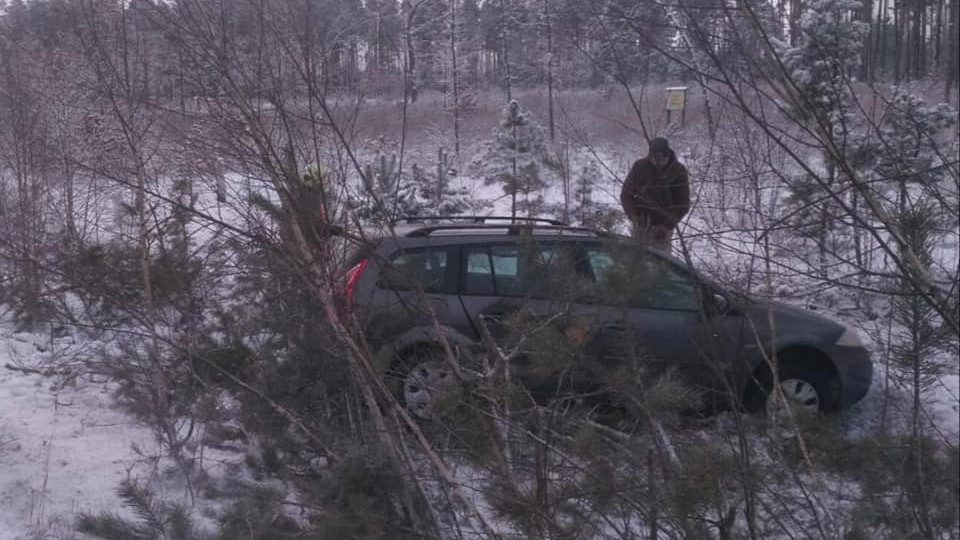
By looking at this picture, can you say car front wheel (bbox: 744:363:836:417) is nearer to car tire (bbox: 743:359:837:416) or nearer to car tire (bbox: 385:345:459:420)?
car tire (bbox: 743:359:837:416)

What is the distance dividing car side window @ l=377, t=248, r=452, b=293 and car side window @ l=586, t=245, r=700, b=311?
23.5 inches

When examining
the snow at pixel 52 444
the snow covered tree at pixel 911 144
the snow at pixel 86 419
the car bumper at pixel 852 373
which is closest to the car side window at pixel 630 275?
the snow at pixel 86 419

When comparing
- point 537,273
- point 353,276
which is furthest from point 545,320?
point 353,276

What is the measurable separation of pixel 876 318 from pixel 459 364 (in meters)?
1.35

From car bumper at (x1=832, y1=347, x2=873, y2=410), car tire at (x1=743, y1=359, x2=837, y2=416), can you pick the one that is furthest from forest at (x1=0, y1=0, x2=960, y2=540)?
car tire at (x1=743, y1=359, x2=837, y2=416)

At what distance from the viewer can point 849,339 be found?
6.53m

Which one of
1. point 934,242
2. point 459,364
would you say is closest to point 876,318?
point 934,242

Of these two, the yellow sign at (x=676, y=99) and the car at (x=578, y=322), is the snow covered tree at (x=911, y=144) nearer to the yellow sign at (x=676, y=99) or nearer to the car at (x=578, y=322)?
the car at (x=578, y=322)

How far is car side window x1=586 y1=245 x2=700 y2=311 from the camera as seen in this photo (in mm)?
3271

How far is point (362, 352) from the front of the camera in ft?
11.7

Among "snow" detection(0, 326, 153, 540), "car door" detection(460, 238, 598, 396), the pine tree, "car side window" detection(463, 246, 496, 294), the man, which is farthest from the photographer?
the pine tree

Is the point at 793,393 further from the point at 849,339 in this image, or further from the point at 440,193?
the point at 440,193

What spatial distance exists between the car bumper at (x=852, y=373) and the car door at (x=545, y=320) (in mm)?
1879

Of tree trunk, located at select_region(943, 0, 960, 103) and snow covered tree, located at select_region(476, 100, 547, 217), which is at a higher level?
tree trunk, located at select_region(943, 0, 960, 103)
